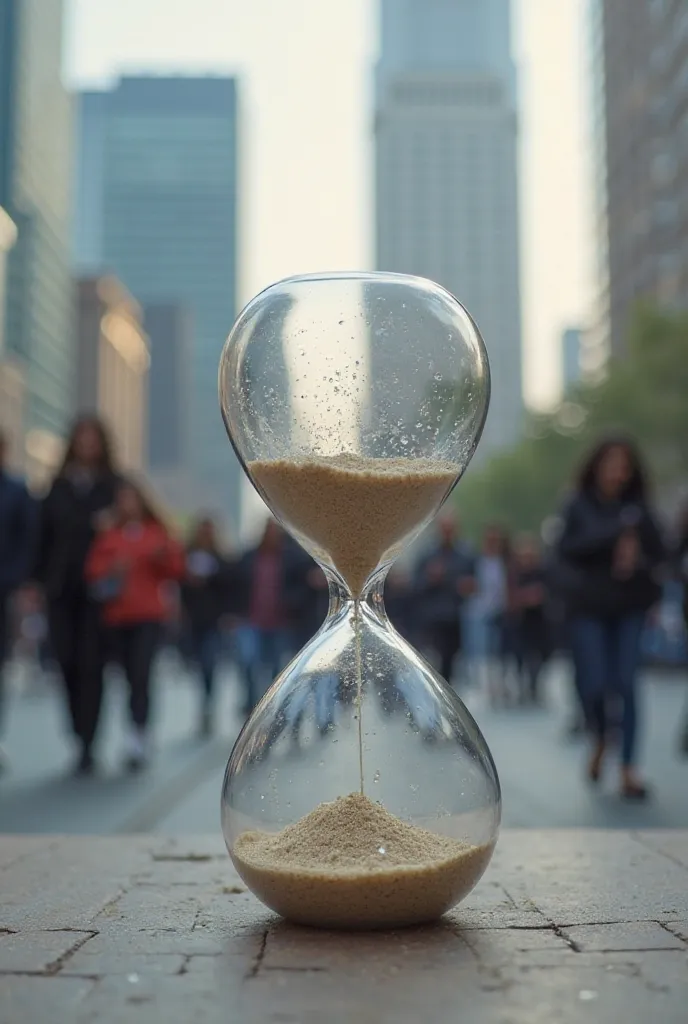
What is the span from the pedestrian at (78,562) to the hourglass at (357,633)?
564 centimetres

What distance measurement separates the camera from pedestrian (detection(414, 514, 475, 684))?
11.4m

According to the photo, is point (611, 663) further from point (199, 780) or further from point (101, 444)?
point (101, 444)

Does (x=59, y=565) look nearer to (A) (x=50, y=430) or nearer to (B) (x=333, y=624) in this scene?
(B) (x=333, y=624)

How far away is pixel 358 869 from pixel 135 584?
5901 mm

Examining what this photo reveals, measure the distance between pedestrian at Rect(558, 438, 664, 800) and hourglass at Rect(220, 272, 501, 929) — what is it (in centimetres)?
455

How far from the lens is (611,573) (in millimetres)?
6988

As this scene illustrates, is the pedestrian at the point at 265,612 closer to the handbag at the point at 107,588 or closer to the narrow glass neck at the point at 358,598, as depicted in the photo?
the handbag at the point at 107,588

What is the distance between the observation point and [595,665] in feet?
23.3

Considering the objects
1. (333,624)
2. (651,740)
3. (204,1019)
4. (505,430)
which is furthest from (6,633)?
(505,430)

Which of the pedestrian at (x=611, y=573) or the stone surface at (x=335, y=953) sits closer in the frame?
the stone surface at (x=335, y=953)

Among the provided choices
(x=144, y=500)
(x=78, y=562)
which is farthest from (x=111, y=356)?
(x=78, y=562)

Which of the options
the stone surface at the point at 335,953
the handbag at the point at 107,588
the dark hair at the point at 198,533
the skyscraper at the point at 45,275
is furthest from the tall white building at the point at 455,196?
the stone surface at the point at 335,953

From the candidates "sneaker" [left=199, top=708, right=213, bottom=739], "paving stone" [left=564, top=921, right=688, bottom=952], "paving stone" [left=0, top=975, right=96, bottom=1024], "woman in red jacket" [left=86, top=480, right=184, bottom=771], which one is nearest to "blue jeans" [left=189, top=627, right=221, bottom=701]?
"sneaker" [left=199, top=708, right=213, bottom=739]

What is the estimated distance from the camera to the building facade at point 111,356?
125750 mm
